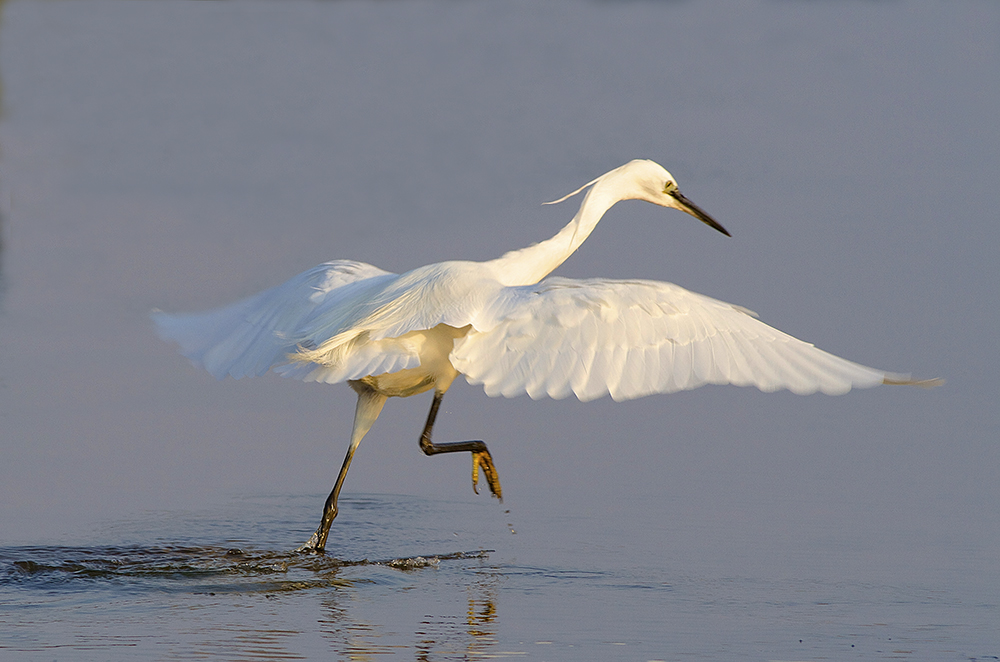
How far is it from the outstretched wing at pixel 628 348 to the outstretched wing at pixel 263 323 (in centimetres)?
140

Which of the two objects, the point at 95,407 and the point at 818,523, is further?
the point at 95,407

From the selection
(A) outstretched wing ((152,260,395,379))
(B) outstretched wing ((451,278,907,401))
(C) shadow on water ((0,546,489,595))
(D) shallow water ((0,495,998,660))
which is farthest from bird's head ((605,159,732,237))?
(C) shadow on water ((0,546,489,595))

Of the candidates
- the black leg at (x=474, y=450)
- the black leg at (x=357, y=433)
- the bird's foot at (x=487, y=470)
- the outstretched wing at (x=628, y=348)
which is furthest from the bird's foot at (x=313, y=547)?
the outstretched wing at (x=628, y=348)

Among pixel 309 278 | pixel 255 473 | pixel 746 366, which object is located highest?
pixel 309 278

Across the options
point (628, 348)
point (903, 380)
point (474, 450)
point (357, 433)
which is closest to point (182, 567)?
point (357, 433)

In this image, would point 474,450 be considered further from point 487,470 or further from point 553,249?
point 553,249

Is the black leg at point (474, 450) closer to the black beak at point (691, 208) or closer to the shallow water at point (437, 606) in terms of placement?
the shallow water at point (437, 606)

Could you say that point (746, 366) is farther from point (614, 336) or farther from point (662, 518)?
point (662, 518)

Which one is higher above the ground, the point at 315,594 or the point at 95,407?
the point at 95,407

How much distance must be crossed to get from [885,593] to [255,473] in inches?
175

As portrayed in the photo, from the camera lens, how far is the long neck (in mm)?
7707

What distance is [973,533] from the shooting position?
7617 millimetres

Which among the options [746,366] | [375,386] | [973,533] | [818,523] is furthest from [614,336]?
[973,533]

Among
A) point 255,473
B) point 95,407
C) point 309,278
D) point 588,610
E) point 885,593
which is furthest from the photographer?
point 95,407
